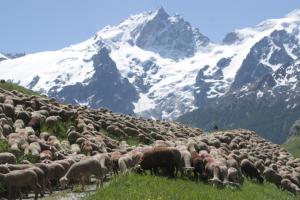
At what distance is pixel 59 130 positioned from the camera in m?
44.4

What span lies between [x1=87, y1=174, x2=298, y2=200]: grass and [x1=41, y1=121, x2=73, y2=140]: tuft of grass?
16393 mm

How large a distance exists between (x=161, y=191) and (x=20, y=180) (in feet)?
19.8

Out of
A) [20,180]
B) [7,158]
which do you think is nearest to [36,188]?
[20,180]

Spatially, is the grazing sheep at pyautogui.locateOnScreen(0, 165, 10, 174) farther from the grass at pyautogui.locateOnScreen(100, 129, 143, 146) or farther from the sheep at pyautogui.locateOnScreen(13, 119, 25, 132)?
the grass at pyautogui.locateOnScreen(100, 129, 143, 146)

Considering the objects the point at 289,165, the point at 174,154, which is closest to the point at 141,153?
the point at 174,154

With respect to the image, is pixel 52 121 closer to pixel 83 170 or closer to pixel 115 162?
pixel 115 162

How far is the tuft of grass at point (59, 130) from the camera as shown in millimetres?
43031

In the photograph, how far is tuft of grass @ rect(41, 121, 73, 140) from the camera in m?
43.0

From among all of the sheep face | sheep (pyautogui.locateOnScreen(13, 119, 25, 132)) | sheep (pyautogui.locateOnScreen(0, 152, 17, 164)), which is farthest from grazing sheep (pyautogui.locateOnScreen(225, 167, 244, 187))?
sheep (pyautogui.locateOnScreen(13, 119, 25, 132))

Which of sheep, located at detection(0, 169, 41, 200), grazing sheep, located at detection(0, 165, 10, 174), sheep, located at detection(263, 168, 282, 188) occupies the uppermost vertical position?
sheep, located at detection(263, 168, 282, 188)

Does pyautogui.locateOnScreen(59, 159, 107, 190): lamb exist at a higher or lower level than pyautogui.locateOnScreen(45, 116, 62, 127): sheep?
lower

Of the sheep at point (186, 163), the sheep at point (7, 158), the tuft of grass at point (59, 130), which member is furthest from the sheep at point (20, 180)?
the tuft of grass at point (59, 130)

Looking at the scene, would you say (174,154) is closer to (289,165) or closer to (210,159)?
(210,159)

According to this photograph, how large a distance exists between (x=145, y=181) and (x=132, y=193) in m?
2.82
